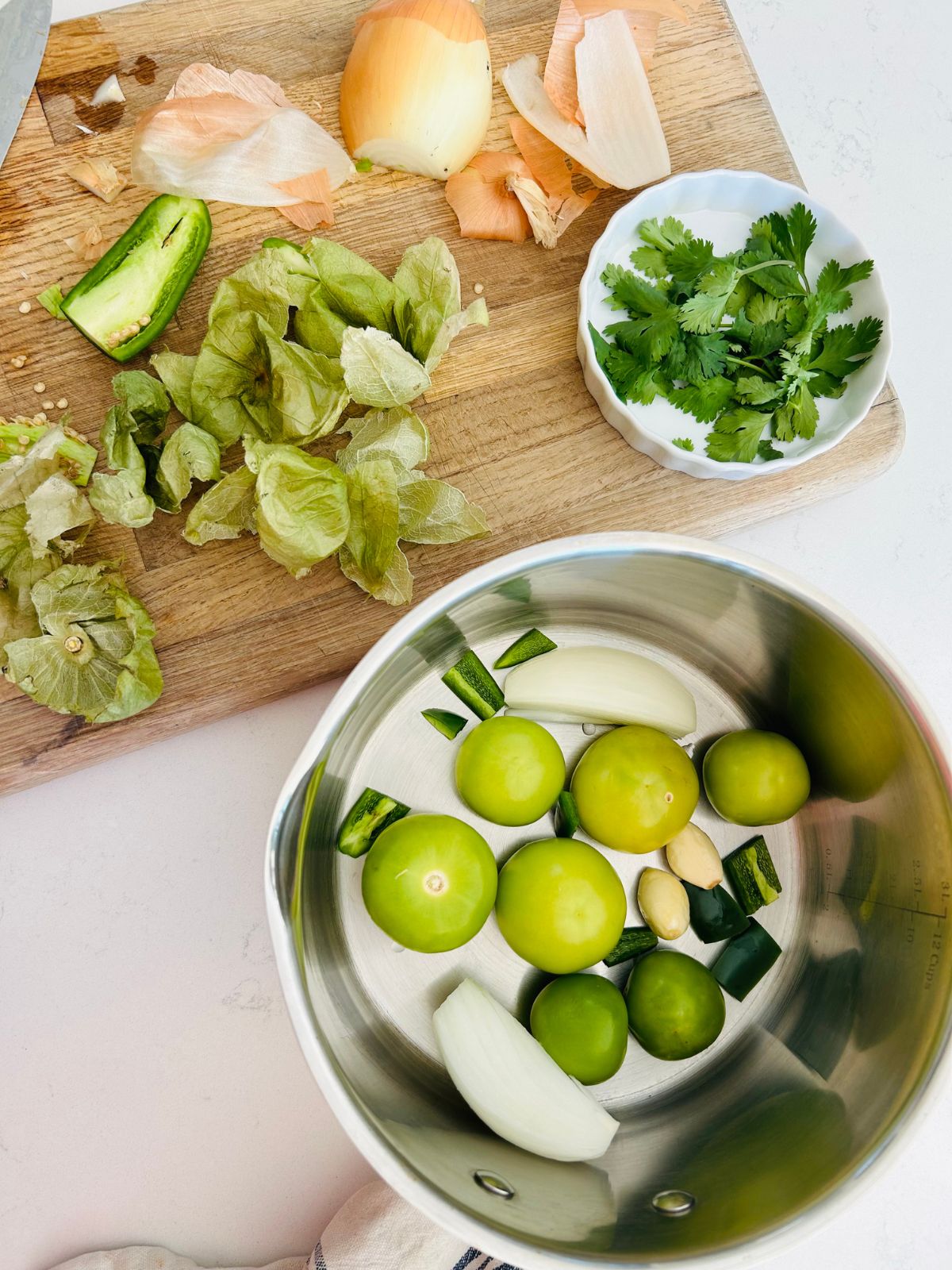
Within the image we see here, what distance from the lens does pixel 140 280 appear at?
86 centimetres

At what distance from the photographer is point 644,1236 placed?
71cm

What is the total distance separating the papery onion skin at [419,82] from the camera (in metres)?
0.86

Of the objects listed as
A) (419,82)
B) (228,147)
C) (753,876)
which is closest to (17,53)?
(228,147)

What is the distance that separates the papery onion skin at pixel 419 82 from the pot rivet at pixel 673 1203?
0.89 m

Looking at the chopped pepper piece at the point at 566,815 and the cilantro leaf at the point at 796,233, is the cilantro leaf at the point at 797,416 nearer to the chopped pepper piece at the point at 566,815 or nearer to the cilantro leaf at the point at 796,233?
the cilantro leaf at the point at 796,233

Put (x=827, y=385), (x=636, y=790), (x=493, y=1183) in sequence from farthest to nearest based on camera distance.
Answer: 1. (x=827, y=385)
2. (x=636, y=790)
3. (x=493, y=1183)

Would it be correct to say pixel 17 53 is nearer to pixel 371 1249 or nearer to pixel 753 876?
pixel 753 876

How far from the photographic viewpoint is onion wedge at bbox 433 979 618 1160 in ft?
2.50

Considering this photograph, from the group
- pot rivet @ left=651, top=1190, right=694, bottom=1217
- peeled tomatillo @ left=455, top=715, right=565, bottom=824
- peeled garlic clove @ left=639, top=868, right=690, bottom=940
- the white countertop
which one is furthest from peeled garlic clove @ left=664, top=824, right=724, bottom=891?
the white countertop

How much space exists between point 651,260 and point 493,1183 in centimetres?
78

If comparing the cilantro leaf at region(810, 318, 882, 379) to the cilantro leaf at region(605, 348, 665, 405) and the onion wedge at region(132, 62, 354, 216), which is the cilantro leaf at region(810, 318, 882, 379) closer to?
the cilantro leaf at region(605, 348, 665, 405)

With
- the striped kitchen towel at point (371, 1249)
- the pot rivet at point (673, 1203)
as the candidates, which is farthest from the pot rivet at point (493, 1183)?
the striped kitchen towel at point (371, 1249)

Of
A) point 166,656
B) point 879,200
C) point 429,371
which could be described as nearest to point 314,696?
point 166,656

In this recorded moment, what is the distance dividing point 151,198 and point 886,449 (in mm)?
733
